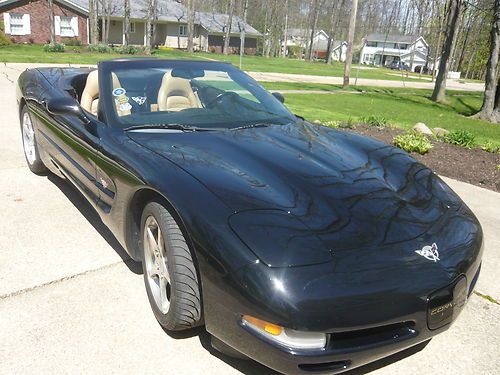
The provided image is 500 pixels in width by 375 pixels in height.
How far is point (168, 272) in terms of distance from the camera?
2365mm

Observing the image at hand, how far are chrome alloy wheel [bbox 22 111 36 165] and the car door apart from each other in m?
0.74

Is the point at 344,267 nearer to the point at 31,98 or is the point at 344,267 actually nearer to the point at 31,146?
the point at 31,98

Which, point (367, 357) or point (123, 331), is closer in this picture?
point (367, 357)

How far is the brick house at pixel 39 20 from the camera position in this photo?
36375mm

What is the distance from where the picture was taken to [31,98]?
462cm

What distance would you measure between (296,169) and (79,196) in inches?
106

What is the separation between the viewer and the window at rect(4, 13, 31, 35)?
36438 mm

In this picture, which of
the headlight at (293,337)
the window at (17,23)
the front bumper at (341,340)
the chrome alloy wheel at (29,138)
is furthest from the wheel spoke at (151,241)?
the window at (17,23)

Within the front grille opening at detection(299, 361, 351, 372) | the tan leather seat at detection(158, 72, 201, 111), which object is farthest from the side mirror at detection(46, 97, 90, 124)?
the front grille opening at detection(299, 361, 351, 372)

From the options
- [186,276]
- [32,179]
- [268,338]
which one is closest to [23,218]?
[32,179]

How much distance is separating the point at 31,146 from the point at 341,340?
4323 millimetres

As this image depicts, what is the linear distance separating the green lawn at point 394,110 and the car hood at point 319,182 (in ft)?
22.8

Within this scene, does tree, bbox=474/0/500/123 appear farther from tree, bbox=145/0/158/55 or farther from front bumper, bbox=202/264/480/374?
tree, bbox=145/0/158/55

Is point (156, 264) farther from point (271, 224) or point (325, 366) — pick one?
point (325, 366)
